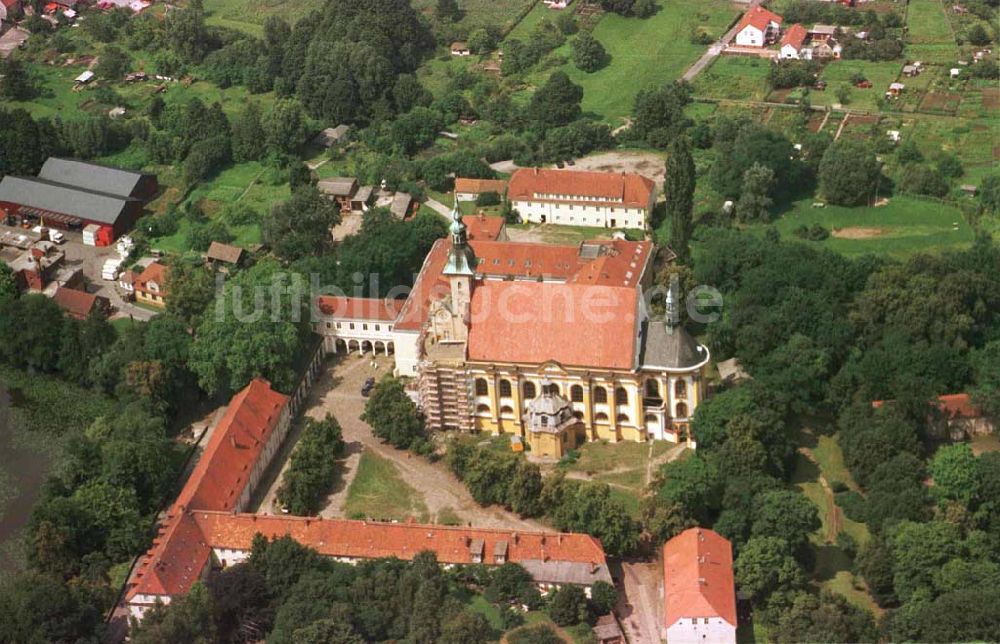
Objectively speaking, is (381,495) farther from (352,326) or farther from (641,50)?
(641,50)

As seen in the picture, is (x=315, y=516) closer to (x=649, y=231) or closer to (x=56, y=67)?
(x=649, y=231)

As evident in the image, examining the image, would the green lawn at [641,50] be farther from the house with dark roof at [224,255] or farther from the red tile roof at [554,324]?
the red tile roof at [554,324]

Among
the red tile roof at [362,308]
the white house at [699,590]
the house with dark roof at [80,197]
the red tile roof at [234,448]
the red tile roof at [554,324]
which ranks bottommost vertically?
the house with dark roof at [80,197]

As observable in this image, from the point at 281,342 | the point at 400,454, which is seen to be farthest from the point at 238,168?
the point at 400,454

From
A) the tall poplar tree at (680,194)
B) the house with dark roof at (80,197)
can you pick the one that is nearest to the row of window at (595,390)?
the tall poplar tree at (680,194)

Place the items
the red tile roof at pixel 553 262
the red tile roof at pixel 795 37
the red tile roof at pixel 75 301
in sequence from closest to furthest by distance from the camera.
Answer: the red tile roof at pixel 553 262 < the red tile roof at pixel 75 301 < the red tile roof at pixel 795 37

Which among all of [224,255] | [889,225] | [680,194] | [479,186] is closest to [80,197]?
[224,255]
